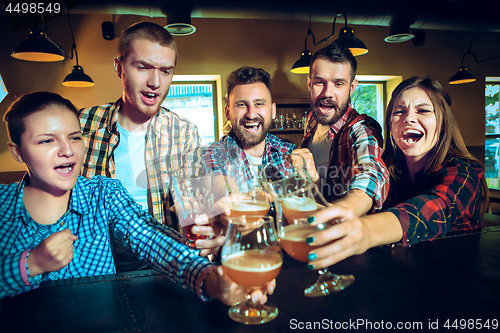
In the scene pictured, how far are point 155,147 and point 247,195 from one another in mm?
1187

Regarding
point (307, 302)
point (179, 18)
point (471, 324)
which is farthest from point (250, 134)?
point (179, 18)

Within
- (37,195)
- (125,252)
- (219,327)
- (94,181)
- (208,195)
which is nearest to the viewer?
(219,327)

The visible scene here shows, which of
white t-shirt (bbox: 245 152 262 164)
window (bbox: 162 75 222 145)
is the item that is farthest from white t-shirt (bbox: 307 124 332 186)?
window (bbox: 162 75 222 145)

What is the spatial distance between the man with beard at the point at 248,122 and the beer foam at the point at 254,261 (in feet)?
4.19

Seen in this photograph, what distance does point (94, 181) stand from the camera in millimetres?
1447

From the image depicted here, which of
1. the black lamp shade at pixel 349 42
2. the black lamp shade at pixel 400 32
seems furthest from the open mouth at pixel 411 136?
the black lamp shade at pixel 400 32

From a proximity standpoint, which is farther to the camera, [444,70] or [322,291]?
[444,70]

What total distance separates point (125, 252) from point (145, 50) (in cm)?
121

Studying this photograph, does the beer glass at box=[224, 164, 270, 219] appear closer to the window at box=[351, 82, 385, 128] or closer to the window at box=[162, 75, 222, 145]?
the window at box=[162, 75, 222, 145]

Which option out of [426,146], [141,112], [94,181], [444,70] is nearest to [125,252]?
[94,181]

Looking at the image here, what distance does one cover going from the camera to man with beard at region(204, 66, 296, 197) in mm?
2098

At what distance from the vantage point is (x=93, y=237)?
1354 mm


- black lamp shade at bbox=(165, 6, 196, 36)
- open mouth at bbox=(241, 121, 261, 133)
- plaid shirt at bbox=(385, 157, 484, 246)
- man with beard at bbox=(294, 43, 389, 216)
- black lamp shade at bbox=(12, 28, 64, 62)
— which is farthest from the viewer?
black lamp shade at bbox=(165, 6, 196, 36)

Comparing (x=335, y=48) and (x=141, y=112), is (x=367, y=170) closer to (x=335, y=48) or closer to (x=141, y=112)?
(x=335, y=48)
